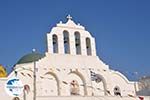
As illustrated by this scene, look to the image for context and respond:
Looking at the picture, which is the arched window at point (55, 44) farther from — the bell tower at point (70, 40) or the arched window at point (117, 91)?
the arched window at point (117, 91)

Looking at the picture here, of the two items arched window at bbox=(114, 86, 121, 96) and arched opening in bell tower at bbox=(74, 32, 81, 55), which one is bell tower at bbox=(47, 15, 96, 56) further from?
arched window at bbox=(114, 86, 121, 96)

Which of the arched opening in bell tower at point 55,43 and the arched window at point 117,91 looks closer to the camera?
the arched opening in bell tower at point 55,43

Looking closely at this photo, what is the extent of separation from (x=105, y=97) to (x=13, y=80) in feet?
29.7

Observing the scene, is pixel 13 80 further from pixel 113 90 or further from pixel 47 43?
pixel 113 90

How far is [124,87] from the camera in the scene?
3744cm

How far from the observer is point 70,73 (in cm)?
3438
